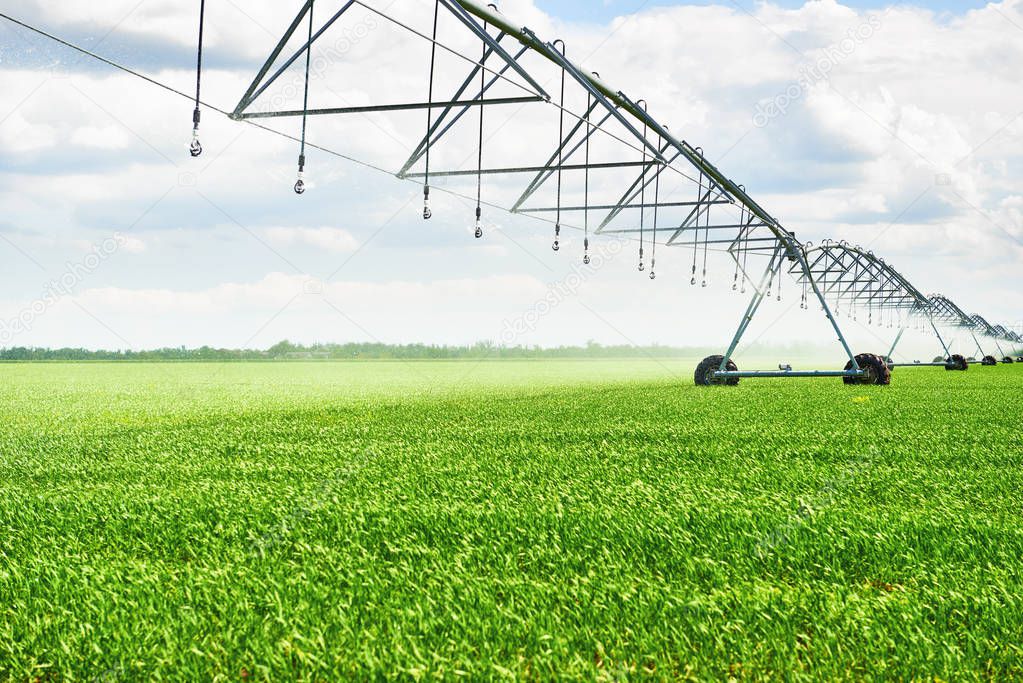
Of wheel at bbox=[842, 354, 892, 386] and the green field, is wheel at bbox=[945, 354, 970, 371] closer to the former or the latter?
wheel at bbox=[842, 354, 892, 386]

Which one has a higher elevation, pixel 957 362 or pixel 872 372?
pixel 957 362

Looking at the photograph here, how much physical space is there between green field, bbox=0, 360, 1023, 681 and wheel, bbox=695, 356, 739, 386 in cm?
960

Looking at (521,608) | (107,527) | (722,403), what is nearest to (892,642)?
(521,608)

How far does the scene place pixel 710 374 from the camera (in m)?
16.4

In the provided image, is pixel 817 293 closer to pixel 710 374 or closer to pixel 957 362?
pixel 710 374

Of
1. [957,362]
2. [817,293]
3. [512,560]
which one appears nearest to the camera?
[512,560]

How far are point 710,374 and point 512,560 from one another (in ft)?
45.4

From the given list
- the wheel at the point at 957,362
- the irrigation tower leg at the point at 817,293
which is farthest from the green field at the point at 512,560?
the wheel at the point at 957,362

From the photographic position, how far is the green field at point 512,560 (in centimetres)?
240

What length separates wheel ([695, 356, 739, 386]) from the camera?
1647cm

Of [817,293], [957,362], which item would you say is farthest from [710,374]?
[957,362]

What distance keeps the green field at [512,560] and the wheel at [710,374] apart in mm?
9597

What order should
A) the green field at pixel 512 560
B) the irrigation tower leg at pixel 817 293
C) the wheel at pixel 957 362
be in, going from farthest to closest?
the wheel at pixel 957 362
the irrigation tower leg at pixel 817 293
the green field at pixel 512 560

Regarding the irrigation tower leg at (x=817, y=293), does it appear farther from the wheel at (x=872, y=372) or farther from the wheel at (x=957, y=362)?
the wheel at (x=957, y=362)
